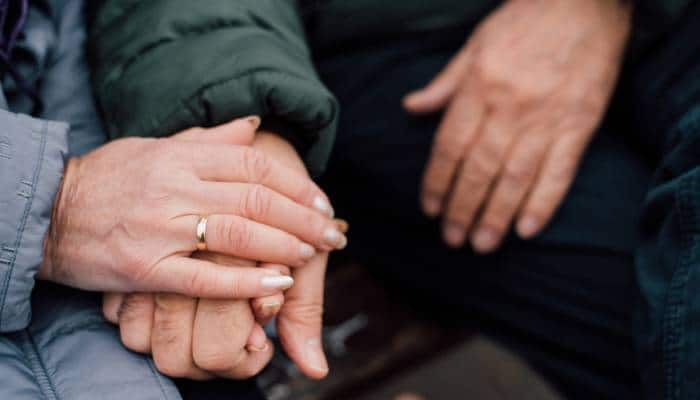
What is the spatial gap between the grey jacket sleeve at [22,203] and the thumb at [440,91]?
52 centimetres

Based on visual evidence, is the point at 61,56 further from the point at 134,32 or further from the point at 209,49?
the point at 209,49

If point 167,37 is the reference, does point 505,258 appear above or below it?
below

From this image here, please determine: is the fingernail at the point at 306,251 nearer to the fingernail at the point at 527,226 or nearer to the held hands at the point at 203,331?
the held hands at the point at 203,331

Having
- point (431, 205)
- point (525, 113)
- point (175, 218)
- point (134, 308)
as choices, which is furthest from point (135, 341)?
point (525, 113)

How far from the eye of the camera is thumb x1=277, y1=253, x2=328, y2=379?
2.11 feet

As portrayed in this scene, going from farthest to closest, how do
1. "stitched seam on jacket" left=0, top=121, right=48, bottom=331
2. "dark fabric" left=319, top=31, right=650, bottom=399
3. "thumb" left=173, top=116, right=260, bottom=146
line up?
1. "dark fabric" left=319, top=31, right=650, bottom=399
2. "thumb" left=173, top=116, right=260, bottom=146
3. "stitched seam on jacket" left=0, top=121, right=48, bottom=331

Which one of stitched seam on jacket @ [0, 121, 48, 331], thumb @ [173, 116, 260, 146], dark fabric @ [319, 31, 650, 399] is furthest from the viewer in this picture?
dark fabric @ [319, 31, 650, 399]

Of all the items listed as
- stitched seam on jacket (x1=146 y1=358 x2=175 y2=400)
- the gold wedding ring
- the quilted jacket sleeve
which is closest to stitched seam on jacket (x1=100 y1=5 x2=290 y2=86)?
the quilted jacket sleeve

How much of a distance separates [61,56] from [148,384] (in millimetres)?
453

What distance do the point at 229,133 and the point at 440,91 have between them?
1.29 ft

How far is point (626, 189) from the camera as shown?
2.76 ft

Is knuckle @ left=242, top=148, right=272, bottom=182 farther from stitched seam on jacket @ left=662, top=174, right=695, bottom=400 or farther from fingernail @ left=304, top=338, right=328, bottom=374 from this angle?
stitched seam on jacket @ left=662, top=174, right=695, bottom=400

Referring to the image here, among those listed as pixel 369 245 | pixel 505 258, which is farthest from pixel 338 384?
pixel 505 258

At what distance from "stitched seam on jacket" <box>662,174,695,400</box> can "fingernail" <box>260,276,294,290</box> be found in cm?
42
